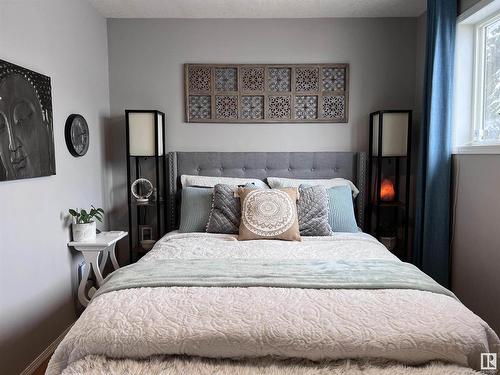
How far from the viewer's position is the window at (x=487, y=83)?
7.88 feet

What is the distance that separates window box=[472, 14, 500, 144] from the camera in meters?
2.40

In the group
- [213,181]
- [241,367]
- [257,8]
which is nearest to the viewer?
[241,367]

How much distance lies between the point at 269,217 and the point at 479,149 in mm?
1439

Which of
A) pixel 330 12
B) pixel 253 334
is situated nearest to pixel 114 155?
pixel 330 12

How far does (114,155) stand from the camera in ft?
11.0

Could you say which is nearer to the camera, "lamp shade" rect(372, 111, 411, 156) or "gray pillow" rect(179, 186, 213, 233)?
"gray pillow" rect(179, 186, 213, 233)

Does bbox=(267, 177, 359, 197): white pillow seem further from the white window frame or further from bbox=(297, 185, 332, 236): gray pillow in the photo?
the white window frame

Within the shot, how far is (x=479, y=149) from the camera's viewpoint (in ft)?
7.59

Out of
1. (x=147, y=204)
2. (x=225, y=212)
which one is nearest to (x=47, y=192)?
(x=147, y=204)

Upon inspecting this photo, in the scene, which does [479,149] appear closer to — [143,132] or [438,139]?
[438,139]

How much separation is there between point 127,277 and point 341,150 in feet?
7.50

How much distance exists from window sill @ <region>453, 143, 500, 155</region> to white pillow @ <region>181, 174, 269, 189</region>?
1497 mm

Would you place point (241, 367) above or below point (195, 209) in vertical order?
below

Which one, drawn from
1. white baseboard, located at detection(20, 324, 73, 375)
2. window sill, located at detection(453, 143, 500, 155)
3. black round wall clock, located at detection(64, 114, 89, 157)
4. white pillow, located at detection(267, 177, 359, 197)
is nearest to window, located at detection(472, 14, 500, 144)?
window sill, located at detection(453, 143, 500, 155)
